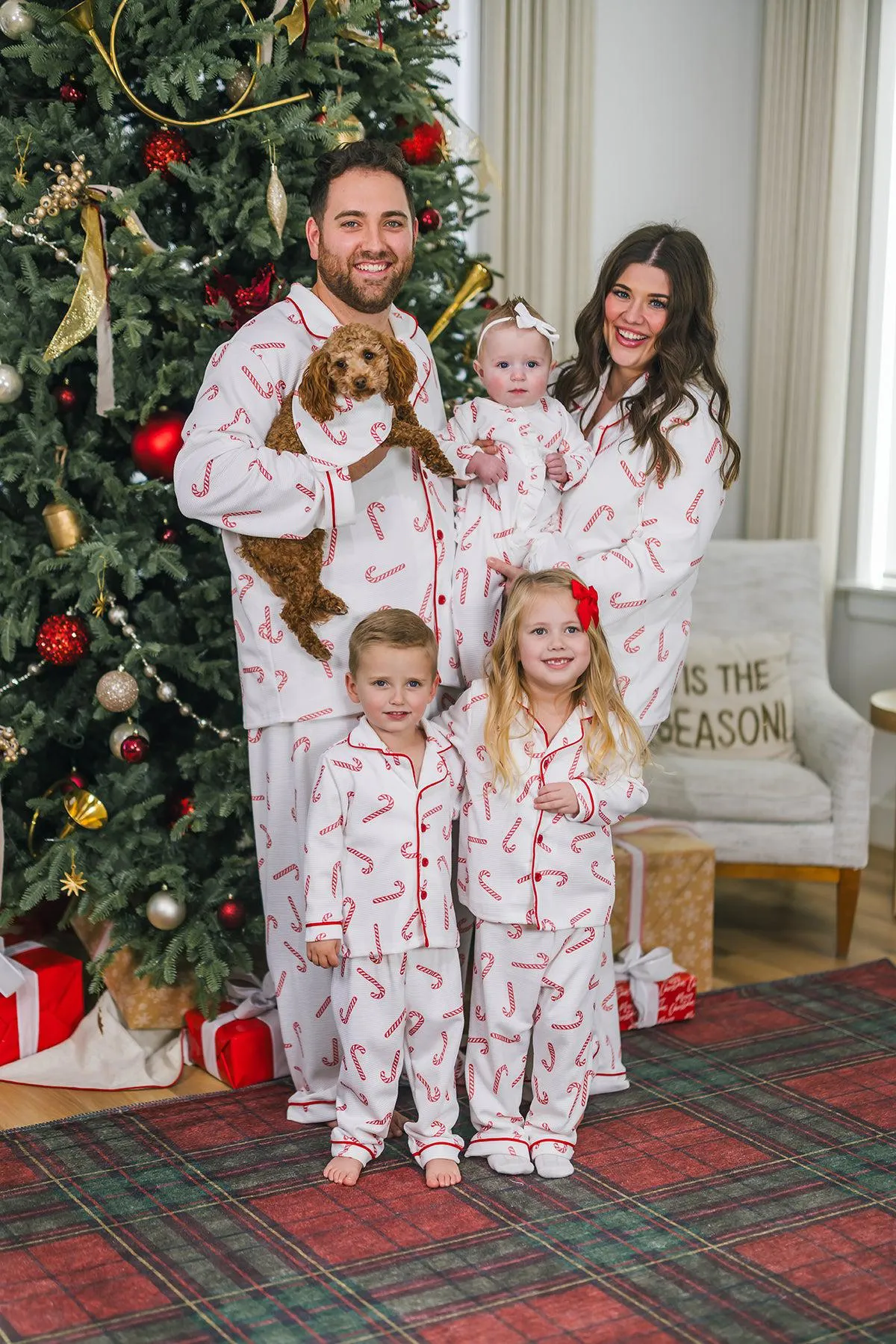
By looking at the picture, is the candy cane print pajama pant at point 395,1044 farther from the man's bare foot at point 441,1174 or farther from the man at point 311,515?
the man at point 311,515

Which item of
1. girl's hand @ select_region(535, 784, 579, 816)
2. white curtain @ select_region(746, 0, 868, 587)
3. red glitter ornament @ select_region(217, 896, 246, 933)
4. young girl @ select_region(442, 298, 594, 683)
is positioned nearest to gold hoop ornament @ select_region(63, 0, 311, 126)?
young girl @ select_region(442, 298, 594, 683)

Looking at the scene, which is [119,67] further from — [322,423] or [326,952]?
[326,952]

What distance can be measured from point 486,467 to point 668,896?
123cm

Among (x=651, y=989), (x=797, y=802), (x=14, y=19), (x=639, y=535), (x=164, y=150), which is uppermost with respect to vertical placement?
(x=14, y=19)

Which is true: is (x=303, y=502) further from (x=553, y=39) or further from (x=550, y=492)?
(x=553, y=39)

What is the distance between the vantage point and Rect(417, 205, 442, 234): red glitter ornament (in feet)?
10.0

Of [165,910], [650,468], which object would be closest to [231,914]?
[165,910]

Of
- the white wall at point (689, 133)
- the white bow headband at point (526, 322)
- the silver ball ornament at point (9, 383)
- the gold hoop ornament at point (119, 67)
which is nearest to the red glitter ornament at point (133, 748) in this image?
the silver ball ornament at point (9, 383)

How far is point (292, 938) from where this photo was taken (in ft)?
8.96

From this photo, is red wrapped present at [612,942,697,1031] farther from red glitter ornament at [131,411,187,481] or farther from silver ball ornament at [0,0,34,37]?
silver ball ornament at [0,0,34,37]

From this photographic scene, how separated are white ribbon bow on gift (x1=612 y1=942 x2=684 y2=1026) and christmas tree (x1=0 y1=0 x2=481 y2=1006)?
0.81 metres

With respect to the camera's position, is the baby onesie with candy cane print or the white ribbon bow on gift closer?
the baby onesie with candy cane print

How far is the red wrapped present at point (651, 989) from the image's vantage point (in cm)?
317

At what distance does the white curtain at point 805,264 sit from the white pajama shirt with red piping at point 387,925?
2.63 meters
